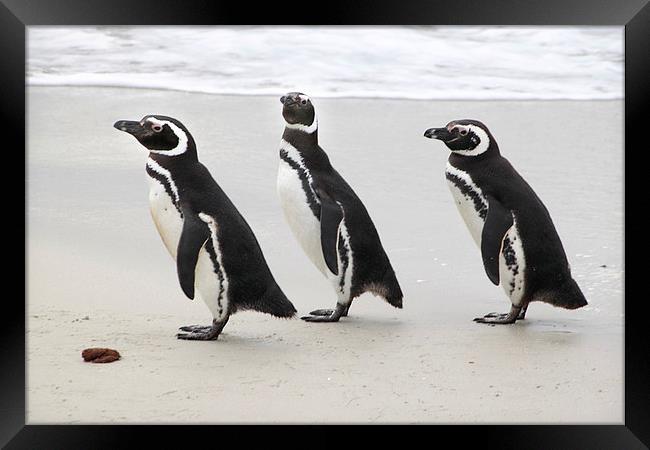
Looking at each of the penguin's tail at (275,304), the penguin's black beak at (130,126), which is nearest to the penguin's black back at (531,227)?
the penguin's tail at (275,304)

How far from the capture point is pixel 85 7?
3.39 meters

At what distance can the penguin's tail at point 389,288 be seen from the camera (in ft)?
12.4

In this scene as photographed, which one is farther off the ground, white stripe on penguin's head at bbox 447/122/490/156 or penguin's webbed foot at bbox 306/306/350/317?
white stripe on penguin's head at bbox 447/122/490/156

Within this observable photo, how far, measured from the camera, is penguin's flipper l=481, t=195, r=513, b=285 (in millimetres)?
3611

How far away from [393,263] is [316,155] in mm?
688

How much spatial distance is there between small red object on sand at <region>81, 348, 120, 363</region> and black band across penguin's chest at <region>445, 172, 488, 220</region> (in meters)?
1.26

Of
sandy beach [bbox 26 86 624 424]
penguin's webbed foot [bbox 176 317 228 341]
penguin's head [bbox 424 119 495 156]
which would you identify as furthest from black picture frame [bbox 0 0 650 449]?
penguin's webbed foot [bbox 176 317 228 341]

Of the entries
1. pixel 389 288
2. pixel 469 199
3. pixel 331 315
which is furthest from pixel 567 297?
pixel 331 315

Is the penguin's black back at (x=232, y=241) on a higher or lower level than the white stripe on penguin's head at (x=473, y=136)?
lower

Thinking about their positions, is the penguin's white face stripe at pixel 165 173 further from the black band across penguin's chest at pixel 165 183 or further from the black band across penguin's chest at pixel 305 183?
the black band across penguin's chest at pixel 305 183

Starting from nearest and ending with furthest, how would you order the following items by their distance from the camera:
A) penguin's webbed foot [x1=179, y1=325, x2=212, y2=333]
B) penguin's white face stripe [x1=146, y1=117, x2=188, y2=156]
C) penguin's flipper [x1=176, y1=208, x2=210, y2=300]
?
1. penguin's flipper [x1=176, y1=208, x2=210, y2=300]
2. penguin's white face stripe [x1=146, y1=117, x2=188, y2=156]
3. penguin's webbed foot [x1=179, y1=325, x2=212, y2=333]

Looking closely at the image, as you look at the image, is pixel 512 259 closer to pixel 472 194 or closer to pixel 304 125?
pixel 472 194

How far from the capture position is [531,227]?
144 inches

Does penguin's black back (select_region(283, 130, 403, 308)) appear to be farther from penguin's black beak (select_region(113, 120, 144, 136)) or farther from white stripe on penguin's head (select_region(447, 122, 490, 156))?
penguin's black beak (select_region(113, 120, 144, 136))
